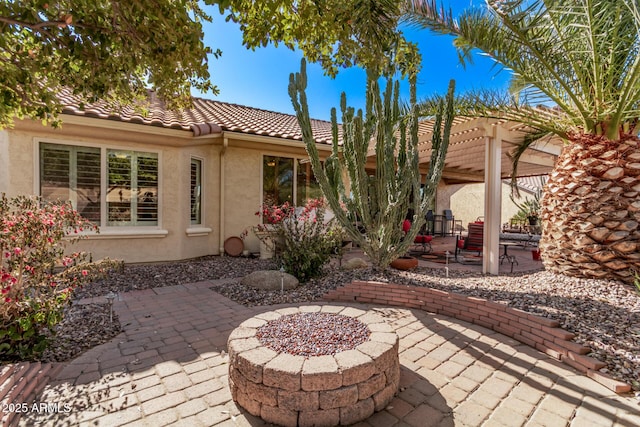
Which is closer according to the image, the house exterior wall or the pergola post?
the pergola post

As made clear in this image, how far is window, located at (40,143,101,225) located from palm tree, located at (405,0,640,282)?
874 centimetres

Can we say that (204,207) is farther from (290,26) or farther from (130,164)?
(290,26)

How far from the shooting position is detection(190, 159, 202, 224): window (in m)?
10.1

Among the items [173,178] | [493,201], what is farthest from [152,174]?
[493,201]

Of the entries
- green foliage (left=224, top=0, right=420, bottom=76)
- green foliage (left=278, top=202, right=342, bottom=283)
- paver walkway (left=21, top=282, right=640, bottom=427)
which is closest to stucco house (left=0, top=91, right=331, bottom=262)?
green foliage (left=224, top=0, right=420, bottom=76)

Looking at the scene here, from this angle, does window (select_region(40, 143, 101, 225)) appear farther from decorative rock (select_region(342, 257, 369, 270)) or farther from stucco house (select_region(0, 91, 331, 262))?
decorative rock (select_region(342, 257, 369, 270))

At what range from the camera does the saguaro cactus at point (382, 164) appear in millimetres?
6160

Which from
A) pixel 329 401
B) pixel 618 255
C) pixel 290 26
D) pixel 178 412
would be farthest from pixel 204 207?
pixel 618 255

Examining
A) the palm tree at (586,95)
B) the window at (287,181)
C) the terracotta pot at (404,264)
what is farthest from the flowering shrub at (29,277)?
the window at (287,181)

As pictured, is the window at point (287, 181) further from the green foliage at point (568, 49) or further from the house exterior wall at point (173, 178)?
the green foliage at point (568, 49)

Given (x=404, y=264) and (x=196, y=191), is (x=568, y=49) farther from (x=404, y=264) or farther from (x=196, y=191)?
(x=196, y=191)

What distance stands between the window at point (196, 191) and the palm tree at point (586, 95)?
7630 mm

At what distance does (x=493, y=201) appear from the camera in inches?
299

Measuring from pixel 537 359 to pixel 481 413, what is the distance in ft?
5.13
